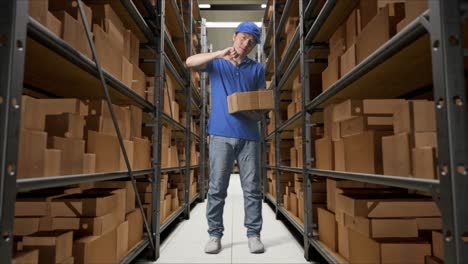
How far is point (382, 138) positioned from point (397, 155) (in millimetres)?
148

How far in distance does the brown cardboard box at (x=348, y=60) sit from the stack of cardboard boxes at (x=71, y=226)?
1.42 meters

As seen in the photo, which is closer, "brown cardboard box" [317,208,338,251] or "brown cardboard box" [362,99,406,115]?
"brown cardboard box" [362,99,406,115]

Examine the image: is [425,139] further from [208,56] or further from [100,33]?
[208,56]

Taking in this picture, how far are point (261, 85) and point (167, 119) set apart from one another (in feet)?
2.76

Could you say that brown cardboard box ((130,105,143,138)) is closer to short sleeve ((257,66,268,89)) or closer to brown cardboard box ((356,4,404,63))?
short sleeve ((257,66,268,89))

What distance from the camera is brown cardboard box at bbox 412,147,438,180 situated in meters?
0.98

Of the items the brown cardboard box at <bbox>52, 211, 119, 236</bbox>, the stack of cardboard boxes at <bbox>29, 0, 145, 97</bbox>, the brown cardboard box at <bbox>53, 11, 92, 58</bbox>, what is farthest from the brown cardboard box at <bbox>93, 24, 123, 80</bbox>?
the brown cardboard box at <bbox>52, 211, 119, 236</bbox>

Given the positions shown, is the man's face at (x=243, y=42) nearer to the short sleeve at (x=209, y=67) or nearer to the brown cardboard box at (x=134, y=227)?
the short sleeve at (x=209, y=67)

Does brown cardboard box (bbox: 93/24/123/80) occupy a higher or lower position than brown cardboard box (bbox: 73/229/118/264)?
higher

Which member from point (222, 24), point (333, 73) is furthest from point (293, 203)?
point (222, 24)

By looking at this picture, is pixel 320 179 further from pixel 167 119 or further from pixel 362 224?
pixel 167 119

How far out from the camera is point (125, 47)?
1999 mm

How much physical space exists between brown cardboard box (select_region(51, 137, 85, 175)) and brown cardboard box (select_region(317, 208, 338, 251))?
4.68ft

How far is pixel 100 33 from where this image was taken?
5.02 ft
